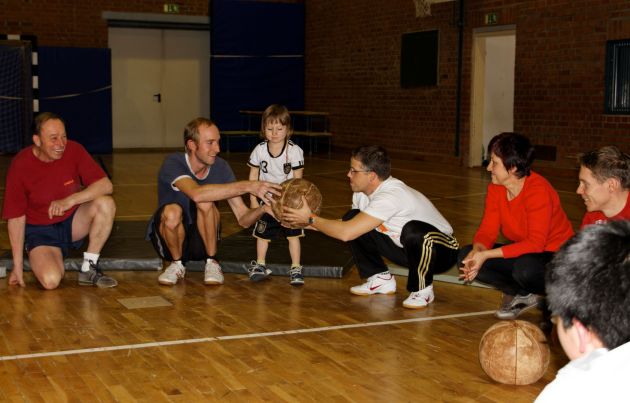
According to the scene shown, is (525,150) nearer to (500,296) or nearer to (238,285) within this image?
(500,296)

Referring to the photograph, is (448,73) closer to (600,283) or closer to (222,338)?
(222,338)

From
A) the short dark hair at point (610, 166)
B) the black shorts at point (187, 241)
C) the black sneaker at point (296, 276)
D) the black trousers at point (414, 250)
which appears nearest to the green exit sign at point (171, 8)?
the black shorts at point (187, 241)

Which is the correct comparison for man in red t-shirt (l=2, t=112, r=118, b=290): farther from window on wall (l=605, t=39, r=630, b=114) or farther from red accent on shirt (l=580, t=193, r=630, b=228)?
window on wall (l=605, t=39, r=630, b=114)

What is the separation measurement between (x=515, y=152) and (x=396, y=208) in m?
0.74

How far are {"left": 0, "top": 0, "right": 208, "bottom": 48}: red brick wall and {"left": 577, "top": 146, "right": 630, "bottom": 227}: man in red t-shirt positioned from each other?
14.3m

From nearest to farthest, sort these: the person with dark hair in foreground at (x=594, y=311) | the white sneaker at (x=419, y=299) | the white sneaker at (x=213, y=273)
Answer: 1. the person with dark hair in foreground at (x=594, y=311)
2. the white sneaker at (x=419, y=299)
3. the white sneaker at (x=213, y=273)

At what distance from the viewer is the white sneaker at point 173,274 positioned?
5.23 metres

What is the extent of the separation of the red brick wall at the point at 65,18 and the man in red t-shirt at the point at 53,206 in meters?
11.8

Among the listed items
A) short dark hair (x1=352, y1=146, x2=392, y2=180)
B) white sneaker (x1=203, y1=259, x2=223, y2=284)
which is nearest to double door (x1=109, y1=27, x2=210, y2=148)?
white sneaker (x1=203, y1=259, x2=223, y2=284)

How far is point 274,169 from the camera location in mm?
5727

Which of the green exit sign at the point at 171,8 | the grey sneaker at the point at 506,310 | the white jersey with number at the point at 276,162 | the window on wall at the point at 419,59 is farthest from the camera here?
the green exit sign at the point at 171,8

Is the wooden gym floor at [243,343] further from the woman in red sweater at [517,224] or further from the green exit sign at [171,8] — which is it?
the green exit sign at [171,8]

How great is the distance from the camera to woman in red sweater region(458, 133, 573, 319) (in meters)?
4.14

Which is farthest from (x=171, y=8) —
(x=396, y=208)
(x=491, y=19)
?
(x=396, y=208)
